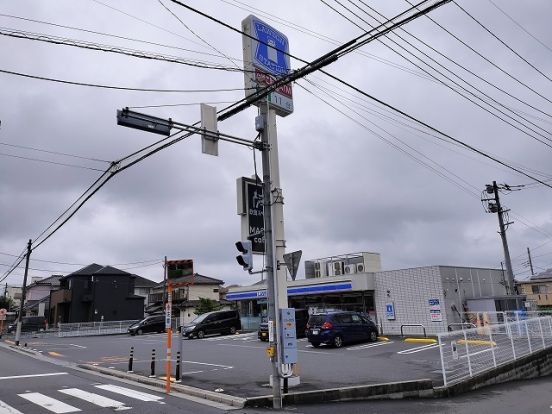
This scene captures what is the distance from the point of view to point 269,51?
42.0ft

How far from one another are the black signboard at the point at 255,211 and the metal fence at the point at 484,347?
4.90m

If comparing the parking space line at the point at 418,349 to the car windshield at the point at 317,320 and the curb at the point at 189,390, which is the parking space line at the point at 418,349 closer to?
the car windshield at the point at 317,320

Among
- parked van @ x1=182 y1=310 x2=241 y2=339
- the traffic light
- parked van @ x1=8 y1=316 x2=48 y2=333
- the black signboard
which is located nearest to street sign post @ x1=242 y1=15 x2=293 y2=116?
the black signboard

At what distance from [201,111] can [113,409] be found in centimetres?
657

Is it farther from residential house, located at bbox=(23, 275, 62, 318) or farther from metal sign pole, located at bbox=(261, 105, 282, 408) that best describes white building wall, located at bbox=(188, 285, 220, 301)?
metal sign pole, located at bbox=(261, 105, 282, 408)

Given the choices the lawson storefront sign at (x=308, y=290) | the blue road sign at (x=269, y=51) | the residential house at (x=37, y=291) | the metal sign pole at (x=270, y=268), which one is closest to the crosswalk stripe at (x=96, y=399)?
the metal sign pole at (x=270, y=268)

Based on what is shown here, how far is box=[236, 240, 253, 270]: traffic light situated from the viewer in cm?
1052

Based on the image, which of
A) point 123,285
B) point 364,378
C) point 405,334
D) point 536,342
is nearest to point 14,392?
point 364,378

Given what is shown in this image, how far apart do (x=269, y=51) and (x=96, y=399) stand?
9.80 m

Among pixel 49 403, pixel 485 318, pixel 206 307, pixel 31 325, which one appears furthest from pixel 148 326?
pixel 49 403

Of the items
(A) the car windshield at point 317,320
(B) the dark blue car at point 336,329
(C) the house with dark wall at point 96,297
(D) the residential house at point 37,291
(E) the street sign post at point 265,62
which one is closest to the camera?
(E) the street sign post at point 265,62

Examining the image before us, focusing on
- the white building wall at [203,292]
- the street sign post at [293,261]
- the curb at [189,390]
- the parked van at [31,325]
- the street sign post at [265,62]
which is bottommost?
the curb at [189,390]

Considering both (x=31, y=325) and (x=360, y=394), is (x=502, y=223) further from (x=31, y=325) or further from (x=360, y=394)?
(x=31, y=325)

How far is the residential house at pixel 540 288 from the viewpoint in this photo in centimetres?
5112
